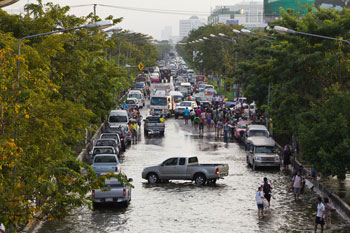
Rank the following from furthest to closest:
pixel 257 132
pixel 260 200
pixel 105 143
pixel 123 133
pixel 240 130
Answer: pixel 240 130 < pixel 123 133 < pixel 257 132 < pixel 105 143 < pixel 260 200

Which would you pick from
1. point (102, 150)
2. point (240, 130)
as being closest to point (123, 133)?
point (240, 130)

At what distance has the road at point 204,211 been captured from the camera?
24.2m

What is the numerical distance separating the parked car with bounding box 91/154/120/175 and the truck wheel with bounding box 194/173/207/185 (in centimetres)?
375

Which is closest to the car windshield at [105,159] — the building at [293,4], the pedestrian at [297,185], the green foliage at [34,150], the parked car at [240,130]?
the green foliage at [34,150]

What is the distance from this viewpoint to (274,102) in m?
41.7

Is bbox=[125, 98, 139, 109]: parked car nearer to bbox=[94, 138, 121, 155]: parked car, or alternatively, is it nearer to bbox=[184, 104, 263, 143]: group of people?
bbox=[184, 104, 263, 143]: group of people

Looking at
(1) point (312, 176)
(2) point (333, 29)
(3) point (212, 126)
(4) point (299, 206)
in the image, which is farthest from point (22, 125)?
(3) point (212, 126)

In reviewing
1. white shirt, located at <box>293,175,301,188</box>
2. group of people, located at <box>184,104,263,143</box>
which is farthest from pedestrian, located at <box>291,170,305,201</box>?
group of people, located at <box>184,104,263,143</box>

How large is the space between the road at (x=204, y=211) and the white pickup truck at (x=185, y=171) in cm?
41

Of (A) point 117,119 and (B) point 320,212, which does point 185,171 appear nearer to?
(B) point 320,212

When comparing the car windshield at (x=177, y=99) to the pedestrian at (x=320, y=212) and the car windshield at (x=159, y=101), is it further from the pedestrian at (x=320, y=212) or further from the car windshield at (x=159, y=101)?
the pedestrian at (x=320, y=212)

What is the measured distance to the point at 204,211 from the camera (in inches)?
1061

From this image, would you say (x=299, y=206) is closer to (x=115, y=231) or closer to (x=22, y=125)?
(x=115, y=231)

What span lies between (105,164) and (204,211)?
798 cm
